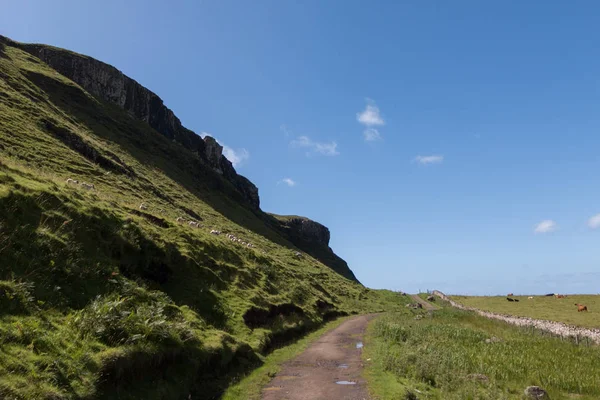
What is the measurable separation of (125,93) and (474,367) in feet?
503

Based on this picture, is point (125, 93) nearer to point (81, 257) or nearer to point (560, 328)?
point (81, 257)

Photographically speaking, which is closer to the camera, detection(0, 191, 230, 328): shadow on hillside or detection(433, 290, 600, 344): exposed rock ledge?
detection(0, 191, 230, 328): shadow on hillside

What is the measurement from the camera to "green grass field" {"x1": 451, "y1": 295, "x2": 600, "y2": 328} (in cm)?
5183

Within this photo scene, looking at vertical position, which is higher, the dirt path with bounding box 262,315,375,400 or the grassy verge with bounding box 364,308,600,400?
the grassy verge with bounding box 364,308,600,400

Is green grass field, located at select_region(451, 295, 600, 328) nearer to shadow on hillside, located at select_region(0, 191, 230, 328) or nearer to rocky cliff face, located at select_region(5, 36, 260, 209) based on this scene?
shadow on hillside, located at select_region(0, 191, 230, 328)

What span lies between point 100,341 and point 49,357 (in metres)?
2.96

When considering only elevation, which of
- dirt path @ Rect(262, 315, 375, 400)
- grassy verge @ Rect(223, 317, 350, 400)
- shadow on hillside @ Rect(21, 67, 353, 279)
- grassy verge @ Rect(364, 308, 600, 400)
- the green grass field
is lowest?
grassy verge @ Rect(223, 317, 350, 400)

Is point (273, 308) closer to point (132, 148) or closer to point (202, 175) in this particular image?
point (132, 148)

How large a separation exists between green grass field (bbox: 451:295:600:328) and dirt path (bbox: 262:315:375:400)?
40336 mm

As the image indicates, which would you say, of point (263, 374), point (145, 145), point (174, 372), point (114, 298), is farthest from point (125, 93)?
point (174, 372)

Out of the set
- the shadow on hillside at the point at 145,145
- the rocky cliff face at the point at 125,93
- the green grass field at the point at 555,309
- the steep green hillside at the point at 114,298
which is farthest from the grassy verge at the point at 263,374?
the rocky cliff face at the point at 125,93

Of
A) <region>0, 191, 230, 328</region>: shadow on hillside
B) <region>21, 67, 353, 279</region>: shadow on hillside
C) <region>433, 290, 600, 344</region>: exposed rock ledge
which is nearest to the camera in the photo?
<region>0, 191, 230, 328</region>: shadow on hillside

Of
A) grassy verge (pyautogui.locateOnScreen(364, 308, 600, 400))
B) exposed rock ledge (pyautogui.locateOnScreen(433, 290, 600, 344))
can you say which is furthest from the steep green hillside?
exposed rock ledge (pyautogui.locateOnScreen(433, 290, 600, 344))

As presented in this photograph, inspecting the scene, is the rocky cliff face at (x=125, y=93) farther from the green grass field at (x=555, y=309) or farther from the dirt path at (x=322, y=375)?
the dirt path at (x=322, y=375)
